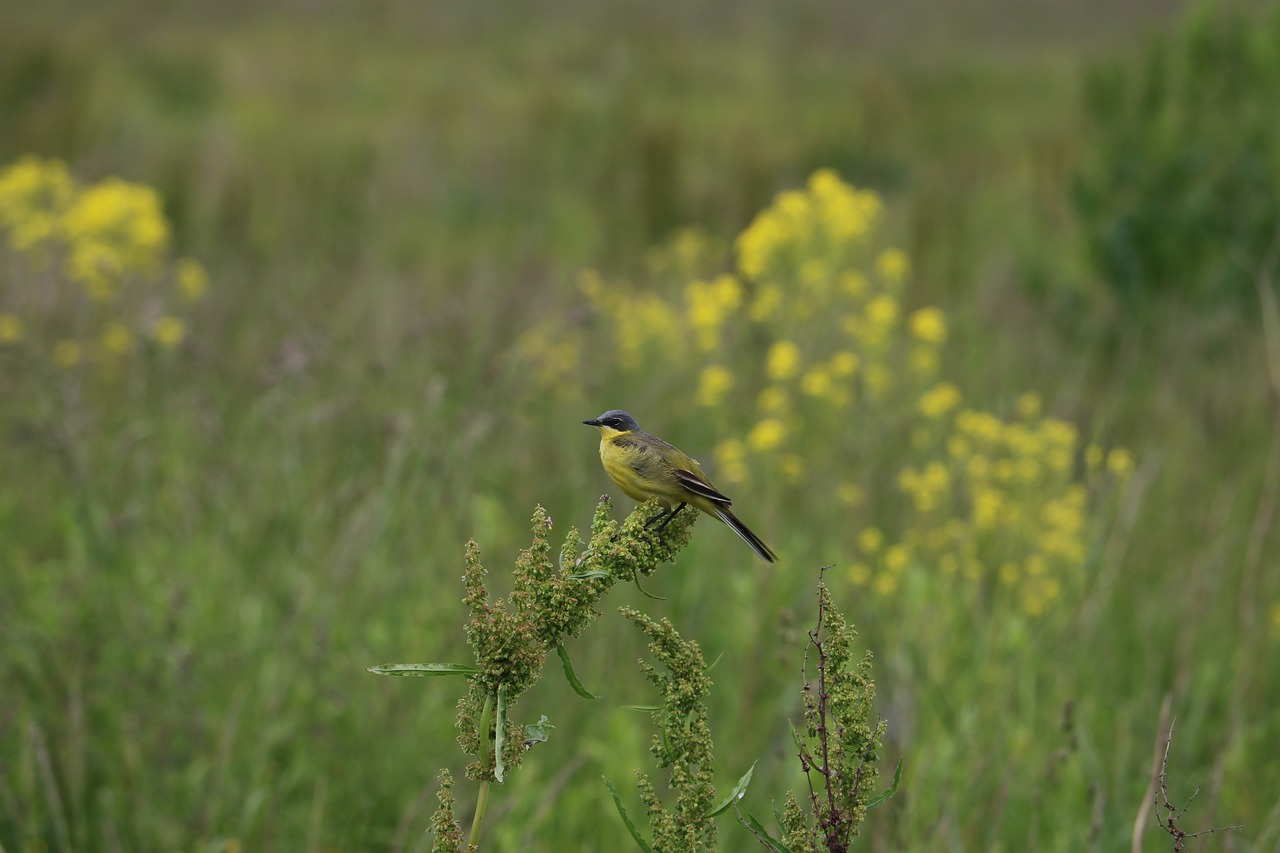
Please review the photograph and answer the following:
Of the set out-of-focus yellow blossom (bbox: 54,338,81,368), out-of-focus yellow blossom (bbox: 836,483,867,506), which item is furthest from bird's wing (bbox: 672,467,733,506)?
out-of-focus yellow blossom (bbox: 54,338,81,368)

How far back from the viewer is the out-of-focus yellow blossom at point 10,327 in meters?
5.89

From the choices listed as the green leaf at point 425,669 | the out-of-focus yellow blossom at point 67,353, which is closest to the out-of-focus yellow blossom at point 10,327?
the out-of-focus yellow blossom at point 67,353

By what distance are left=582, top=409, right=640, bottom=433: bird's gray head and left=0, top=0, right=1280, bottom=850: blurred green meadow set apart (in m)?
0.53

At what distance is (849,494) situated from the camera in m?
5.25

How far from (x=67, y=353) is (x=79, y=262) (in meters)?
0.70

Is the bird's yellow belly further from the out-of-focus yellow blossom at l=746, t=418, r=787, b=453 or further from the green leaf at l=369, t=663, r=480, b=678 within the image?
the out-of-focus yellow blossom at l=746, t=418, r=787, b=453

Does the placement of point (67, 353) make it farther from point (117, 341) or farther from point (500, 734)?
point (500, 734)

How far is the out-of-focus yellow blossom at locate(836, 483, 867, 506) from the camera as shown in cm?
502

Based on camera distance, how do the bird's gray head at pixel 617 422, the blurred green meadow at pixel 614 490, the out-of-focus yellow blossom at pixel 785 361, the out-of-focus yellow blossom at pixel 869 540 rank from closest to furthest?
the bird's gray head at pixel 617 422, the blurred green meadow at pixel 614 490, the out-of-focus yellow blossom at pixel 869 540, the out-of-focus yellow blossom at pixel 785 361

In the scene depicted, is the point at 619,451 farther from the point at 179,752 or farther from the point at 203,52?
the point at 203,52

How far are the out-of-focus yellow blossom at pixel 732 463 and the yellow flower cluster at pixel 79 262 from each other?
3380 millimetres

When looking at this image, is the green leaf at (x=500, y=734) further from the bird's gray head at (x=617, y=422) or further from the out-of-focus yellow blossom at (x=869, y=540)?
the out-of-focus yellow blossom at (x=869, y=540)

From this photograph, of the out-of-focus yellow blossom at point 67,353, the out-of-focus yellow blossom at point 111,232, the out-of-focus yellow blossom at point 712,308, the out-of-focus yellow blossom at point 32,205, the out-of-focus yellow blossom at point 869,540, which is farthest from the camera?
the out-of-focus yellow blossom at point 32,205

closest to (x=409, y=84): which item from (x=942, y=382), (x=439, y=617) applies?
(x=942, y=382)
